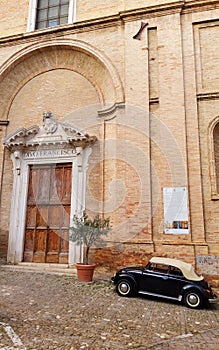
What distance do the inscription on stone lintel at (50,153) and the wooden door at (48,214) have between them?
1.18 feet

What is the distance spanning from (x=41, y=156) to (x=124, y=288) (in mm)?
5503

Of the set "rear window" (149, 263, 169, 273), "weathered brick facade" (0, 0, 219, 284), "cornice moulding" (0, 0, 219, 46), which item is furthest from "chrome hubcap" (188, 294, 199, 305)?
"cornice moulding" (0, 0, 219, 46)

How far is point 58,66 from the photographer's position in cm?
1049

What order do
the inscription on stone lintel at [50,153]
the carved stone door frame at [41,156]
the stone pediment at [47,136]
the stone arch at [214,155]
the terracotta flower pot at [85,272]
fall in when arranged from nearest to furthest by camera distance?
the terracotta flower pot at [85,272] → the stone arch at [214,155] → the carved stone door frame at [41,156] → the stone pediment at [47,136] → the inscription on stone lintel at [50,153]

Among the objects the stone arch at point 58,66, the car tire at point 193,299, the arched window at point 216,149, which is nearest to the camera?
the car tire at point 193,299

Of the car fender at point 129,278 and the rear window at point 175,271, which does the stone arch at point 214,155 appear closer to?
the rear window at point 175,271

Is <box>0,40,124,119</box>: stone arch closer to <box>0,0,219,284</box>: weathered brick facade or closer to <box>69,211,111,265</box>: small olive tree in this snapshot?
<box>0,0,219,284</box>: weathered brick facade

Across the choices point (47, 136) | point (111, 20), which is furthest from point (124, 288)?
point (111, 20)

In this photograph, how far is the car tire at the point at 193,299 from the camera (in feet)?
17.2

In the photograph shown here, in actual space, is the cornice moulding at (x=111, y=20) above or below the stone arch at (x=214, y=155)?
above

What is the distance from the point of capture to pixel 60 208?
9.03 meters

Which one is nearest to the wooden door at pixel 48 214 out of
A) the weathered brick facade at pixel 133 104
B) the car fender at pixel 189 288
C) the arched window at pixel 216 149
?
the weathered brick facade at pixel 133 104

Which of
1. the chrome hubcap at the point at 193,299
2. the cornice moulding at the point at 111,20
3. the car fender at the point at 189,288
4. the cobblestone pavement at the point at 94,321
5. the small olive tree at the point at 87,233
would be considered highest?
the cornice moulding at the point at 111,20

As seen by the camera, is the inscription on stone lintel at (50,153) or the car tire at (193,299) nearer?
the car tire at (193,299)
